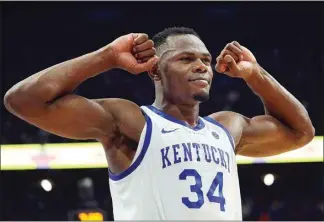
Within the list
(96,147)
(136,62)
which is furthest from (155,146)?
(96,147)

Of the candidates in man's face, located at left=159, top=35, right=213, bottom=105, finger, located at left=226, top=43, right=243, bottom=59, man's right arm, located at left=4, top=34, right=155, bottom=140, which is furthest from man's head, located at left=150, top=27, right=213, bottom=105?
man's right arm, located at left=4, top=34, right=155, bottom=140

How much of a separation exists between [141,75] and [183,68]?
5025 mm

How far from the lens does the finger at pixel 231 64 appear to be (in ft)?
9.98

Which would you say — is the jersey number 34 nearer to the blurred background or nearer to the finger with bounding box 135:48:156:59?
the finger with bounding box 135:48:156:59

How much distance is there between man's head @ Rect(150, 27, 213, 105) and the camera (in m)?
2.90

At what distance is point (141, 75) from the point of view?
793cm

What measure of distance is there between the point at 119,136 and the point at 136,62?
36cm

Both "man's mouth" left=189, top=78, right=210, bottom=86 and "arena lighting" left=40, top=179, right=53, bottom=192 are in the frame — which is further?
"arena lighting" left=40, top=179, right=53, bottom=192

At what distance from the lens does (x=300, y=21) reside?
7891 millimetres

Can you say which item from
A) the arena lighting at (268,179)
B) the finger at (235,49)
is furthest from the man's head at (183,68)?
the arena lighting at (268,179)

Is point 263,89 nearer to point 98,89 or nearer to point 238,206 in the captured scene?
point 238,206

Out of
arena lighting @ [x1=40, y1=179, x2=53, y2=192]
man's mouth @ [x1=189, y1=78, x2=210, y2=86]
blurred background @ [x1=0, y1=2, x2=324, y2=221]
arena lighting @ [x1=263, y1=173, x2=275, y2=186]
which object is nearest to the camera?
man's mouth @ [x1=189, y1=78, x2=210, y2=86]

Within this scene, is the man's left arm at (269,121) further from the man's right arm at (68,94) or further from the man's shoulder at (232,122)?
the man's right arm at (68,94)

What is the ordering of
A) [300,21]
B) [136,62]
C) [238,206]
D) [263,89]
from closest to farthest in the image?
1. [136,62]
2. [238,206]
3. [263,89]
4. [300,21]
